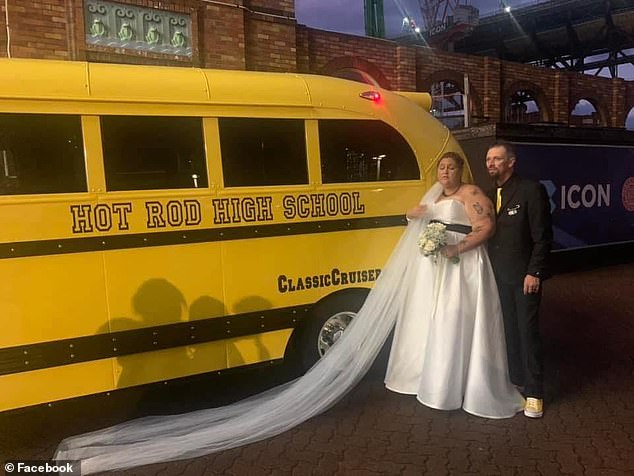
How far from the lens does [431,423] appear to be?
3900 millimetres

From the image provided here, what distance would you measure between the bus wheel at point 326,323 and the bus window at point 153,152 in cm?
132

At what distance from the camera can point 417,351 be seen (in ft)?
13.7

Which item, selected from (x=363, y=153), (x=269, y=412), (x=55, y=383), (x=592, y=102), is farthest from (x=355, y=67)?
(x=592, y=102)

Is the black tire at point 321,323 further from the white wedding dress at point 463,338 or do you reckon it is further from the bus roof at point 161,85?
the bus roof at point 161,85

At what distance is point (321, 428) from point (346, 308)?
3.24ft

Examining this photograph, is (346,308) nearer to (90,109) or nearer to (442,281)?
(442,281)

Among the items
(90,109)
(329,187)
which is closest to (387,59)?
(329,187)

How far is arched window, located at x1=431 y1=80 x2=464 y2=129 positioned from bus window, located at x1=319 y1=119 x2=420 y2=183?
29.5 feet

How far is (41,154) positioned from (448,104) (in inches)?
574

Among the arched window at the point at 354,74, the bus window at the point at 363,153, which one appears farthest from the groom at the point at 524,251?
the arched window at the point at 354,74

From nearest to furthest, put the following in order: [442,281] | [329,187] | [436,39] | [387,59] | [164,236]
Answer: [164,236] → [442,281] → [329,187] → [387,59] → [436,39]

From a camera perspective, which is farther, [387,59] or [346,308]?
[387,59]

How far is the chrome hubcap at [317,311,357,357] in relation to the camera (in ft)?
14.4

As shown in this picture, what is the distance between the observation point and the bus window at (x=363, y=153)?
430 cm
